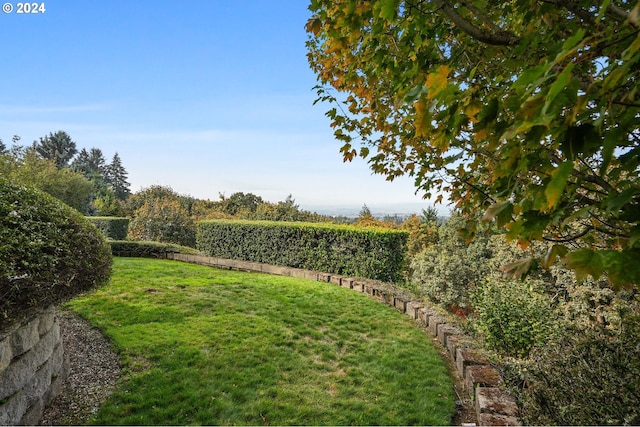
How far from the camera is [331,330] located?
18.5 ft

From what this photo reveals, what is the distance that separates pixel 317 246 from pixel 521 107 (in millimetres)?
9421

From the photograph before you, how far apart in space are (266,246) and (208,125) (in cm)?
740

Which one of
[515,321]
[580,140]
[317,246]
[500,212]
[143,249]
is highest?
[580,140]

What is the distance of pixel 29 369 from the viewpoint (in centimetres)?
278

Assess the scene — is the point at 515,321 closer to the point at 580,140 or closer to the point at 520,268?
the point at 520,268

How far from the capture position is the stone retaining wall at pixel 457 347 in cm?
290

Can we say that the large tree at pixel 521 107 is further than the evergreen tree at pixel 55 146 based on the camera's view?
No

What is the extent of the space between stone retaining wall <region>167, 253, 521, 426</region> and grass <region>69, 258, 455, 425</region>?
272 millimetres

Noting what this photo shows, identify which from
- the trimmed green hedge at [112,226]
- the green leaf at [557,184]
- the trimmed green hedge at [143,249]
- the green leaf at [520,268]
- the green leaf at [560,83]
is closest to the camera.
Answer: the green leaf at [560,83]

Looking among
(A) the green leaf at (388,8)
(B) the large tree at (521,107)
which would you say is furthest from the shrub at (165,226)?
(A) the green leaf at (388,8)

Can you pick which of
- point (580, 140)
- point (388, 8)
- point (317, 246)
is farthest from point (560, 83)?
point (317, 246)

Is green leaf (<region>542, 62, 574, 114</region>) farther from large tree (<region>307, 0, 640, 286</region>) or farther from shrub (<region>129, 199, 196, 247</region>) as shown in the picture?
shrub (<region>129, 199, 196, 247</region>)

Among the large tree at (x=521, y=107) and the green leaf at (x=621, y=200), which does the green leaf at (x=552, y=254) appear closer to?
the large tree at (x=521, y=107)

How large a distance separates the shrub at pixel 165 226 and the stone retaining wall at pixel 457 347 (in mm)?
8149
